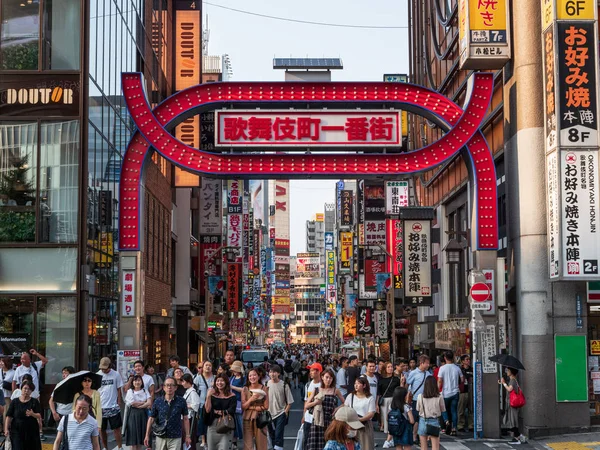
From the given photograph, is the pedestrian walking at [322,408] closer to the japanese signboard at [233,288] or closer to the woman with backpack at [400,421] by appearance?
the woman with backpack at [400,421]

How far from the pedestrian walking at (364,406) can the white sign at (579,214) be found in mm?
8310

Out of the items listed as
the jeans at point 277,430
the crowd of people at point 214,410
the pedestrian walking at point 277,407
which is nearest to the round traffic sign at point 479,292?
the crowd of people at point 214,410

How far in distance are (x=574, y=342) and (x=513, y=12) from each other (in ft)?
27.5

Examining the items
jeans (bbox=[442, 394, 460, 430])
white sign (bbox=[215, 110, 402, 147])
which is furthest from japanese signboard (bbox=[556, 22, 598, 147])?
jeans (bbox=[442, 394, 460, 430])

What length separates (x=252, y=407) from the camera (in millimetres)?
16141

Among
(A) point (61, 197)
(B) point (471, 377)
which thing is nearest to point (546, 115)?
(B) point (471, 377)

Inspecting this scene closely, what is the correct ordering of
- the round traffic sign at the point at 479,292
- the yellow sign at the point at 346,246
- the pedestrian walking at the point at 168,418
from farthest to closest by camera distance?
the yellow sign at the point at 346,246
the round traffic sign at the point at 479,292
the pedestrian walking at the point at 168,418

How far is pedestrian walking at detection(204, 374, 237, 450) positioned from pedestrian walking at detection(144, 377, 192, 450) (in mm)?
587

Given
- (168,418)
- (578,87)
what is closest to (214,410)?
(168,418)

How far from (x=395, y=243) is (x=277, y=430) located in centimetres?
3294

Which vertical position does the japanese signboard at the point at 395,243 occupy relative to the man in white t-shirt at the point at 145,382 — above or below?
above

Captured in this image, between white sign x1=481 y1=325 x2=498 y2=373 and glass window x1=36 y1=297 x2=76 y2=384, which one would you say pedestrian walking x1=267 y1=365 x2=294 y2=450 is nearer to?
white sign x1=481 y1=325 x2=498 y2=373

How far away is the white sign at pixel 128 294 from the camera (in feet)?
76.9

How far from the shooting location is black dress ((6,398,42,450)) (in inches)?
579
